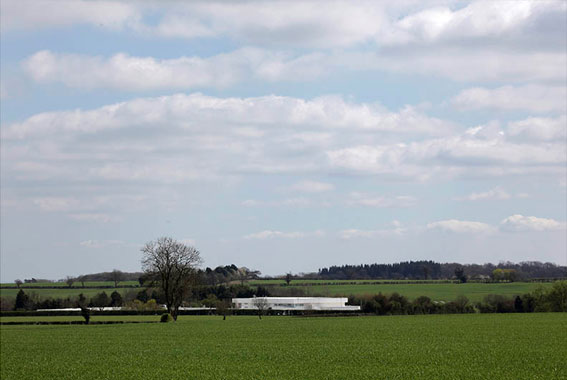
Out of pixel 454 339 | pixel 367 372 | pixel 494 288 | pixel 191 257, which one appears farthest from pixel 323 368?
pixel 494 288

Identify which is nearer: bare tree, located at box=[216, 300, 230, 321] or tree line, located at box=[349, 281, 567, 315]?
tree line, located at box=[349, 281, 567, 315]

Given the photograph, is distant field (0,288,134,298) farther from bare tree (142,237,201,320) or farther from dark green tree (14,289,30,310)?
bare tree (142,237,201,320)

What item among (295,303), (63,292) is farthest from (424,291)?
(63,292)

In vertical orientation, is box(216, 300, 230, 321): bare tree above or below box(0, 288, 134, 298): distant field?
below

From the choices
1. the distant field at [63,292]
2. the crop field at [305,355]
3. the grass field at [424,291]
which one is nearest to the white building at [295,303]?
the grass field at [424,291]

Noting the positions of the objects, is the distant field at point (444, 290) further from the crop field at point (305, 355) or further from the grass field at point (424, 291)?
the crop field at point (305, 355)

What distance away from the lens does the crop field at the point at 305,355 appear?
106 feet

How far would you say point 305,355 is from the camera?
133 feet

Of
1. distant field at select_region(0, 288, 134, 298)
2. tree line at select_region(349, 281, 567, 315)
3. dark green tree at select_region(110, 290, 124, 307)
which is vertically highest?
distant field at select_region(0, 288, 134, 298)

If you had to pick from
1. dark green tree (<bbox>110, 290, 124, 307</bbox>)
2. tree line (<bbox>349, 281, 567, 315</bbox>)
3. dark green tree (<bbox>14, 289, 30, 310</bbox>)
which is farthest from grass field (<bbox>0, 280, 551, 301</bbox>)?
tree line (<bbox>349, 281, 567, 315</bbox>)

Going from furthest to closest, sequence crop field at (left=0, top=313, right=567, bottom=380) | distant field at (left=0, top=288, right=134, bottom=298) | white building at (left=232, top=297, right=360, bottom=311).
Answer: distant field at (left=0, top=288, right=134, bottom=298), white building at (left=232, top=297, right=360, bottom=311), crop field at (left=0, top=313, right=567, bottom=380)

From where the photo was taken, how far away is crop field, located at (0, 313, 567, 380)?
3234 cm

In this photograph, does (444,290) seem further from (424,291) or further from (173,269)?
(173,269)

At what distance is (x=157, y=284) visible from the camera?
95.4 meters
